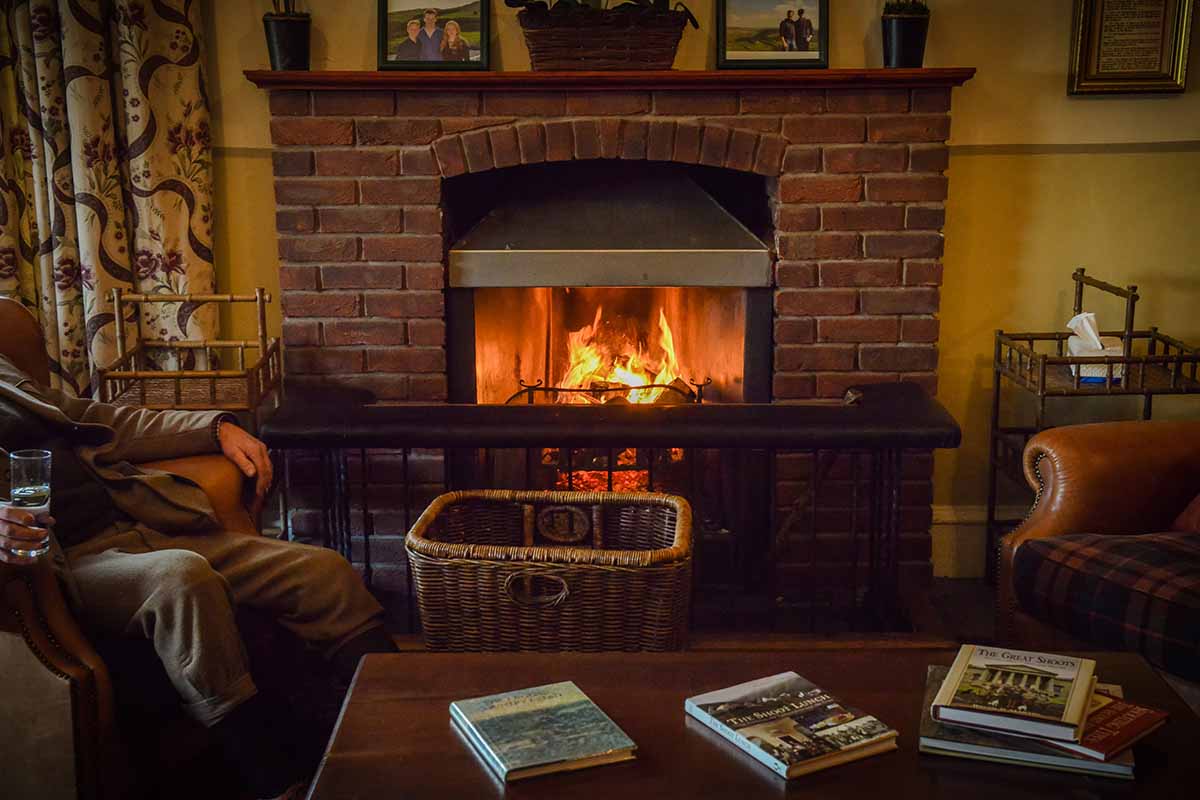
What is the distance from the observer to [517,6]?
8.92 feet

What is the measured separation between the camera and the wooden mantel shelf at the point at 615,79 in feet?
8.89

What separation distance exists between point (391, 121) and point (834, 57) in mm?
1129

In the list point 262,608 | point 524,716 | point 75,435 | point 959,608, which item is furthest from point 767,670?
point 959,608

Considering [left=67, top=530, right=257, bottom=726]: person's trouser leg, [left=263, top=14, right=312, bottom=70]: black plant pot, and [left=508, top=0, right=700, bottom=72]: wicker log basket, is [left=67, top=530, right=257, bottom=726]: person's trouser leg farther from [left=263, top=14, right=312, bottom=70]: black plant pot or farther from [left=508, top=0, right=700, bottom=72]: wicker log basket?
[left=508, top=0, right=700, bottom=72]: wicker log basket

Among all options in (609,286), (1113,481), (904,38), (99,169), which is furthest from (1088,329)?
(99,169)

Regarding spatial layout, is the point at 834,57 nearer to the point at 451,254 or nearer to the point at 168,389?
the point at 451,254

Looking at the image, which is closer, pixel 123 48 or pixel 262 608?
pixel 262 608

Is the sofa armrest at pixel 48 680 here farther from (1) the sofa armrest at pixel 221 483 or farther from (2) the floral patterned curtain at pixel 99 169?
(2) the floral patterned curtain at pixel 99 169

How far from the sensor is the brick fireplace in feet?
9.09

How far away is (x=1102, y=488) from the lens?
224 centimetres

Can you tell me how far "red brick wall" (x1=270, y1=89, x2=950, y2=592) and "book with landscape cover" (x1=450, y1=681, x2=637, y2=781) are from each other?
155 centimetres

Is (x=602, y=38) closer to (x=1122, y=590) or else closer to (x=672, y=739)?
(x=1122, y=590)

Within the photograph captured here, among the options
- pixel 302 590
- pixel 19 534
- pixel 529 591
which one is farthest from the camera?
pixel 302 590

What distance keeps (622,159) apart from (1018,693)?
6.13ft
